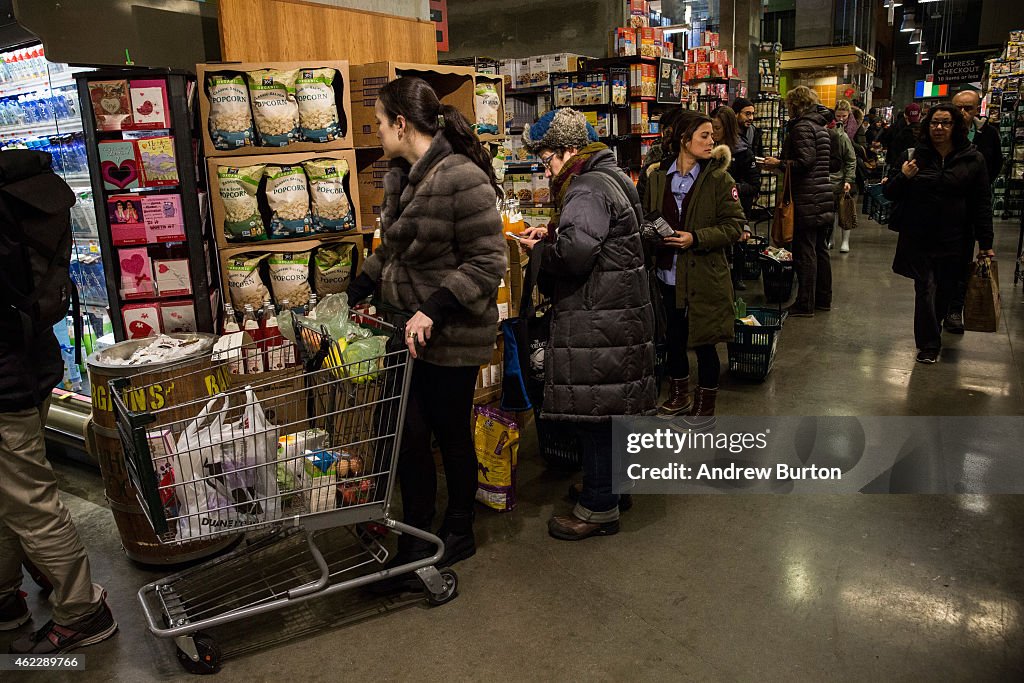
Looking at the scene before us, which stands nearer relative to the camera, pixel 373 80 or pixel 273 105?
pixel 273 105

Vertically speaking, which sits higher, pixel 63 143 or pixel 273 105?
pixel 273 105

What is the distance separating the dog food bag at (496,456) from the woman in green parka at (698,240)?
1208mm

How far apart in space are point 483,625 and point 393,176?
1605 millimetres

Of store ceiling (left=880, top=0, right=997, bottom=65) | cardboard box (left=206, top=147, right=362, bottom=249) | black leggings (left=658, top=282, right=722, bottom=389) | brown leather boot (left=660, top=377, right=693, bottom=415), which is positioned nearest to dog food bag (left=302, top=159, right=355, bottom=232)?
cardboard box (left=206, top=147, right=362, bottom=249)

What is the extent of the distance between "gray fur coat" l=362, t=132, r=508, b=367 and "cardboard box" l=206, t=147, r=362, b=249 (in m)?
0.97

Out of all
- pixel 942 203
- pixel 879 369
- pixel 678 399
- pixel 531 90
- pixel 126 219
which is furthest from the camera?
pixel 531 90

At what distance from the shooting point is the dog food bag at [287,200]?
11.6ft

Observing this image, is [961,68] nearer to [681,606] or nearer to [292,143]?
[292,143]

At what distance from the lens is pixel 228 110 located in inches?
136

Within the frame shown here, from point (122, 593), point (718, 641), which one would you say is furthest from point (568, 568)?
point (122, 593)

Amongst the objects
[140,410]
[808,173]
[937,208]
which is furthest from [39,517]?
[808,173]

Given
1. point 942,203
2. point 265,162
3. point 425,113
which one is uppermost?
point 425,113

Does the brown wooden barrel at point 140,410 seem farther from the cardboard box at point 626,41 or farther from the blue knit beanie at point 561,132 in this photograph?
the cardboard box at point 626,41

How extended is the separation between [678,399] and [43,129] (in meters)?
3.60
